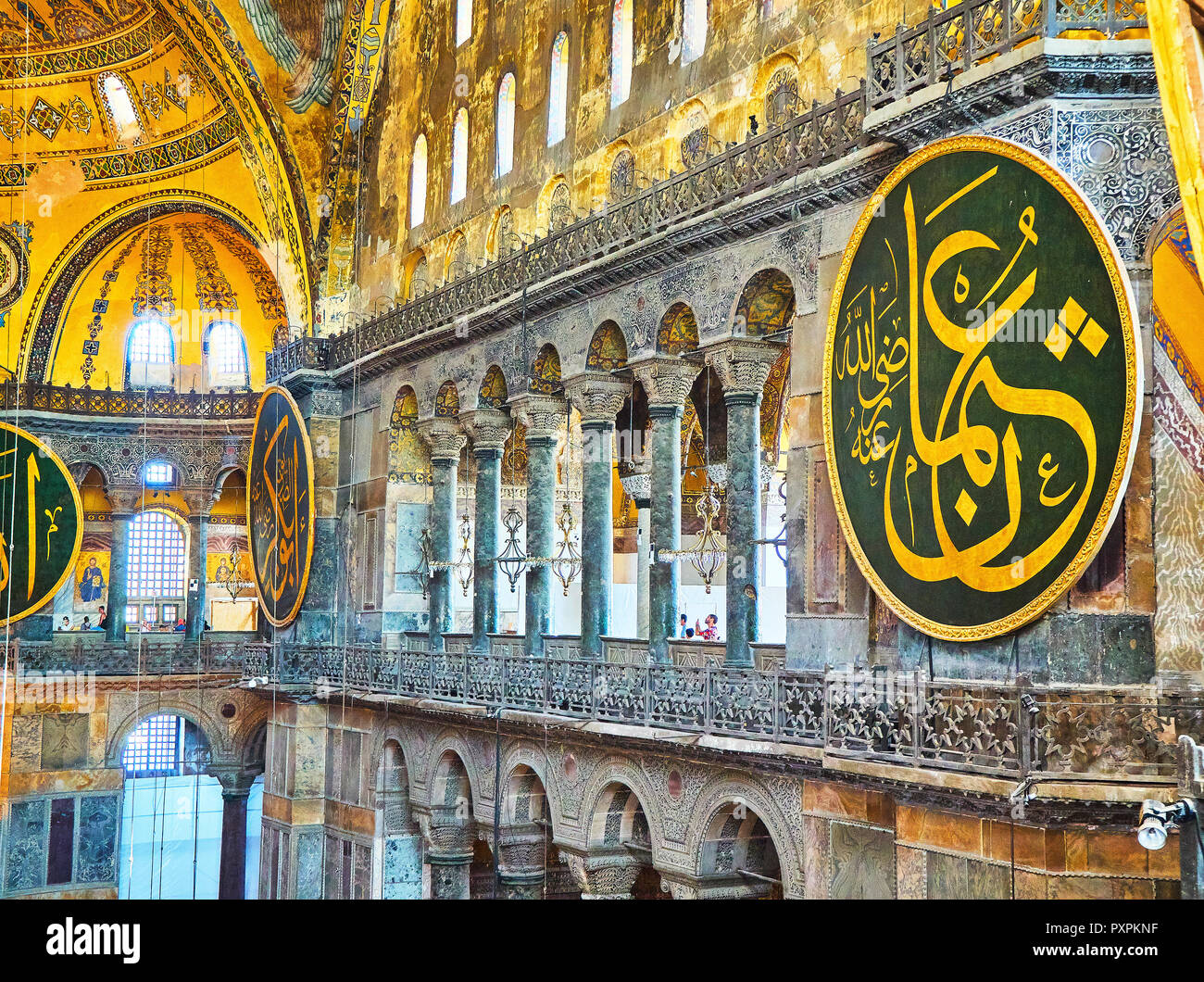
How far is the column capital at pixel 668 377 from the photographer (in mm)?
11570

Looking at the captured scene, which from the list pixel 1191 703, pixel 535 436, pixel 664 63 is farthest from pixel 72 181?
pixel 1191 703

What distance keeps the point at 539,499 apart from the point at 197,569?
18.6 ft

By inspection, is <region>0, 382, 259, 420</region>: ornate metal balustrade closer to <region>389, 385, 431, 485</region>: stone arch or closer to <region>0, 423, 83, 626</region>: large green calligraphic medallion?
<region>0, 423, 83, 626</region>: large green calligraphic medallion

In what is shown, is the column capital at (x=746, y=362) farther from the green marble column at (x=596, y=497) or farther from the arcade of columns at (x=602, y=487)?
the green marble column at (x=596, y=497)

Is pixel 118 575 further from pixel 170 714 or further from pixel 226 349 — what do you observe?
pixel 226 349

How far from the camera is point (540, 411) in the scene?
44.4ft

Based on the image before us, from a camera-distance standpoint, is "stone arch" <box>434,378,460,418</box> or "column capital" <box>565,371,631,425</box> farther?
"stone arch" <box>434,378,460,418</box>

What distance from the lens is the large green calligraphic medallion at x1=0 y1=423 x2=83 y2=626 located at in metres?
12.7

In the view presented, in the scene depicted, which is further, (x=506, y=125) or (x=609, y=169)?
(x=506, y=125)

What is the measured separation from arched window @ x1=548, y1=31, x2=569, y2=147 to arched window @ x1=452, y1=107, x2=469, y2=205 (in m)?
1.95

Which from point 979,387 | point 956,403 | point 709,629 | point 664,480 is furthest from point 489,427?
point 979,387

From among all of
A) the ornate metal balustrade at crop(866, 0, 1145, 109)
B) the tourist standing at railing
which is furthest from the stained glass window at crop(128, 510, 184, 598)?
the ornate metal balustrade at crop(866, 0, 1145, 109)

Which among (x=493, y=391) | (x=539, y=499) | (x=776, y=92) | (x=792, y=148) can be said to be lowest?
(x=539, y=499)

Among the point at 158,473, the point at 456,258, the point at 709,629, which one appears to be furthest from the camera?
the point at 158,473
